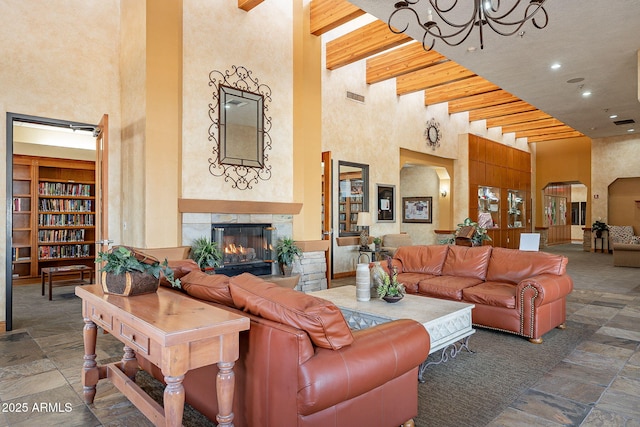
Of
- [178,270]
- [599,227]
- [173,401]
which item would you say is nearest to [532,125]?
[599,227]

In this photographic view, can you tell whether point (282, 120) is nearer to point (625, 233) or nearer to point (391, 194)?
point (391, 194)

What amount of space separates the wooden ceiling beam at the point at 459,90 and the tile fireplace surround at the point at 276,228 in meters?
5.16

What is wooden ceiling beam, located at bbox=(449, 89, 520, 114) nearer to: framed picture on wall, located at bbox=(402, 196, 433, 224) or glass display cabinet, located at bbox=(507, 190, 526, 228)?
framed picture on wall, located at bbox=(402, 196, 433, 224)

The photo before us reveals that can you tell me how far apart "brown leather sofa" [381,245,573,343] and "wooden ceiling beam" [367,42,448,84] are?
12.3 ft

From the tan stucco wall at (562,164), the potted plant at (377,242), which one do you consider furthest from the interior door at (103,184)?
the tan stucco wall at (562,164)

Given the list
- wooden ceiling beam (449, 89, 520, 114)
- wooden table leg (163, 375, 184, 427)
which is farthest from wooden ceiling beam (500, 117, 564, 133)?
wooden table leg (163, 375, 184, 427)

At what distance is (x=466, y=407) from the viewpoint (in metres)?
2.53

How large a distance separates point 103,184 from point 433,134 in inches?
311

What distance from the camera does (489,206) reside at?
11953mm

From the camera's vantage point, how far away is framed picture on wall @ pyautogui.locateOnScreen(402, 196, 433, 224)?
36.2 ft

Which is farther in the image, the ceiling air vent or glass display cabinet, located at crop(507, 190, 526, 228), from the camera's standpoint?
glass display cabinet, located at crop(507, 190, 526, 228)

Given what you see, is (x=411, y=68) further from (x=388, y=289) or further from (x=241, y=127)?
(x=388, y=289)

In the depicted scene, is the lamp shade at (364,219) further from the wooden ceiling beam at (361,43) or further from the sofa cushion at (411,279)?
the wooden ceiling beam at (361,43)

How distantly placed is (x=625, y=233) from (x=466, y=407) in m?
12.2
